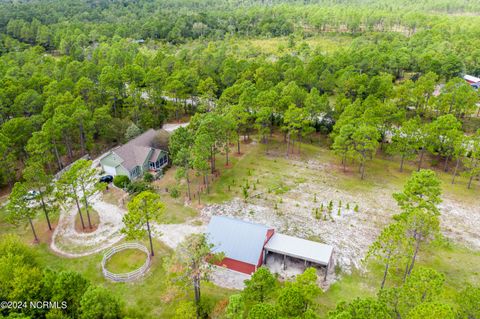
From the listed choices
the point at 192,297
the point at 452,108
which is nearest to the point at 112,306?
the point at 192,297

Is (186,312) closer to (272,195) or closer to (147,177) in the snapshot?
(272,195)

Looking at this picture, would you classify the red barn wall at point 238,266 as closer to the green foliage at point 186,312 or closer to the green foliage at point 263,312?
the green foliage at point 186,312

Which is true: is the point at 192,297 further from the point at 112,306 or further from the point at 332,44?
the point at 332,44

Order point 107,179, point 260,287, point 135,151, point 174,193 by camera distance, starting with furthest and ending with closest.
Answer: point 135,151 → point 107,179 → point 174,193 → point 260,287

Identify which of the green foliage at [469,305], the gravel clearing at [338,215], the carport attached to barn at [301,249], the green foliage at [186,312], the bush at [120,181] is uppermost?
the green foliage at [469,305]

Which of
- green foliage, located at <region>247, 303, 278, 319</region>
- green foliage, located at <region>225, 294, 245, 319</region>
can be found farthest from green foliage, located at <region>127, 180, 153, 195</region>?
green foliage, located at <region>247, 303, 278, 319</region>

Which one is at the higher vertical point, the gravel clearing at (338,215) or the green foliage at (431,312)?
the green foliage at (431,312)

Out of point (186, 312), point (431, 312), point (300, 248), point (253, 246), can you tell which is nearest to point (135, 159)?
point (253, 246)

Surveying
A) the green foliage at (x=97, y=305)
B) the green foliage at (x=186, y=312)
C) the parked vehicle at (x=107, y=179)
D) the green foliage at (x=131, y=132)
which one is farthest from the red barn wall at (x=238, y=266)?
the green foliage at (x=131, y=132)
